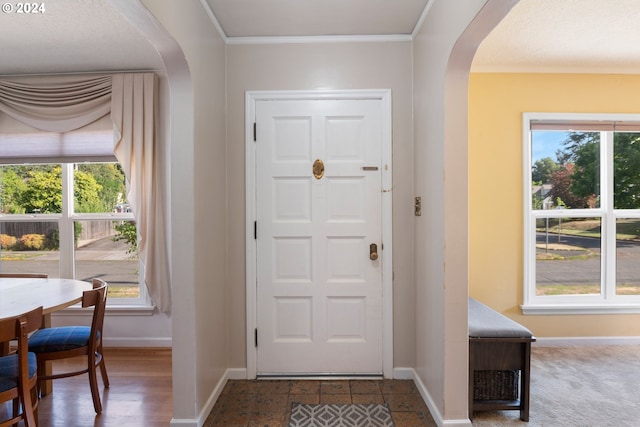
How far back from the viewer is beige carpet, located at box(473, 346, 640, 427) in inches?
88.7

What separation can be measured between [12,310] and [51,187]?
73.7 inches

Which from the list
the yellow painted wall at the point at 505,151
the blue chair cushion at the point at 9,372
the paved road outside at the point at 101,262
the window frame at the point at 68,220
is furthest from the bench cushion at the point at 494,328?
the paved road outside at the point at 101,262

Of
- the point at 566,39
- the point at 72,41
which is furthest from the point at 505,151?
the point at 72,41

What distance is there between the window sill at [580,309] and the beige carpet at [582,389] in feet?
1.04

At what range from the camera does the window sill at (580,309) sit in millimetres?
3328

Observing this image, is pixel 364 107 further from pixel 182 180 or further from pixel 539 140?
pixel 539 140

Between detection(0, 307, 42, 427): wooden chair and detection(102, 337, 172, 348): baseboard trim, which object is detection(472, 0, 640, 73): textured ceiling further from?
detection(102, 337, 172, 348): baseboard trim

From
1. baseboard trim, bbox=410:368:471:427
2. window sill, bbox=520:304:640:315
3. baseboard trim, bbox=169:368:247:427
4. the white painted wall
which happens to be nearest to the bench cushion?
the white painted wall

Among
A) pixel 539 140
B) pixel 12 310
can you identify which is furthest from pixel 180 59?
pixel 539 140

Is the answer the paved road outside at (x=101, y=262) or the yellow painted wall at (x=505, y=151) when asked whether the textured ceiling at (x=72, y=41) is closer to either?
the paved road outside at (x=101, y=262)

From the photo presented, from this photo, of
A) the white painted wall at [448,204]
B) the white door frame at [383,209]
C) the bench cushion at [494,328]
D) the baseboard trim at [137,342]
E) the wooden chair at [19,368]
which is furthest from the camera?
the baseboard trim at [137,342]

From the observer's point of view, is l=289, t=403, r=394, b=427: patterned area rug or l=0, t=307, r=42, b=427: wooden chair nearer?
l=0, t=307, r=42, b=427: wooden chair

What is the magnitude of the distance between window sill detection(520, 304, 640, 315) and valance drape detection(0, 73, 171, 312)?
11.2 feet

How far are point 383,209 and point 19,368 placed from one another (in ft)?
7.67
